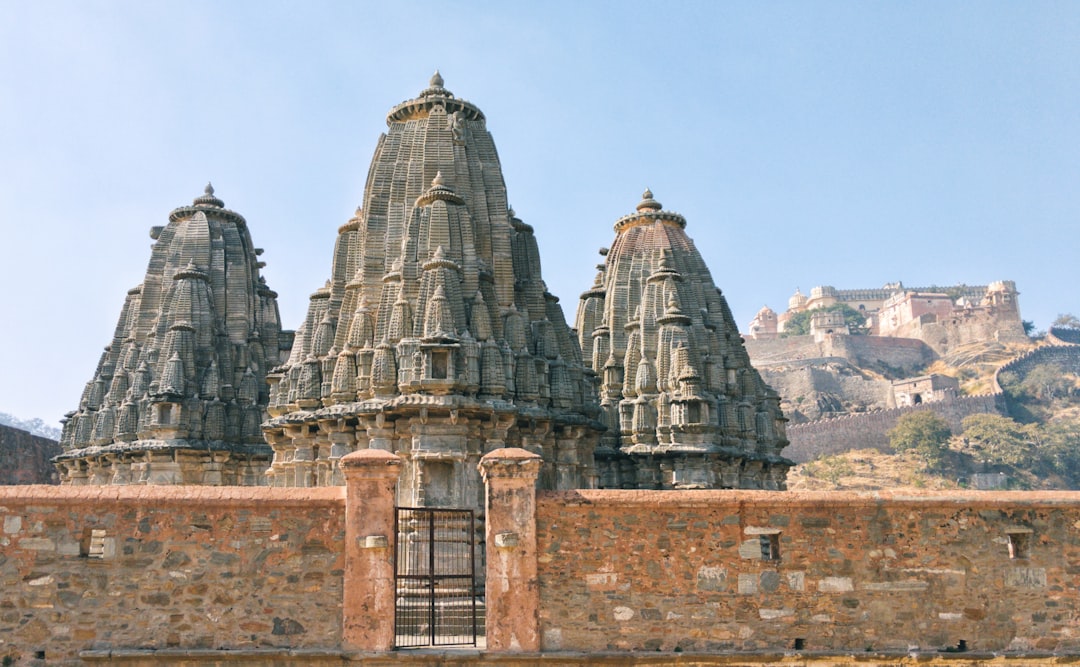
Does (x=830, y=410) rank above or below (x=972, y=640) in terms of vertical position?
above

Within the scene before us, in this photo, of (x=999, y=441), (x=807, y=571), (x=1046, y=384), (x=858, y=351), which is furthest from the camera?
(x=858, y=351)

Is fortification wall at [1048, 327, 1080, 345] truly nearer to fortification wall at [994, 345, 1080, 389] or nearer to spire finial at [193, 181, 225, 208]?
fortification wall at [994, 345, 1080, 389]

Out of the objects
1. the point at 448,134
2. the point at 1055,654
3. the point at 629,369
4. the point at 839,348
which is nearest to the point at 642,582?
the point at 1055,654

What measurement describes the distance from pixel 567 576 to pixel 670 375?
2165 cm

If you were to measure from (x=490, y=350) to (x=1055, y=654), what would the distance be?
1314 cm

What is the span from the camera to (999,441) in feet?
272

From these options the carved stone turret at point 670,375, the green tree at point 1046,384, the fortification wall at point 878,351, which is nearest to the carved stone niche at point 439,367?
the carved stone turret at point 670,375

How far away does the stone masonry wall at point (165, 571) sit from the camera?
13.2 meters

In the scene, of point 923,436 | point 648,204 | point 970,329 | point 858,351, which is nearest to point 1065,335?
point 970,329

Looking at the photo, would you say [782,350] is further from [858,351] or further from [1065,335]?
[1065,335]

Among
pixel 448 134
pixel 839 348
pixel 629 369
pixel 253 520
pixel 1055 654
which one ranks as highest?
pixel 839 348

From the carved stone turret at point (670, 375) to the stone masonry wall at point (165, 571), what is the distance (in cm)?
2044

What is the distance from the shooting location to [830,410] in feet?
311

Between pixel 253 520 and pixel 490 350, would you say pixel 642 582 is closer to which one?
pixel 253 520
